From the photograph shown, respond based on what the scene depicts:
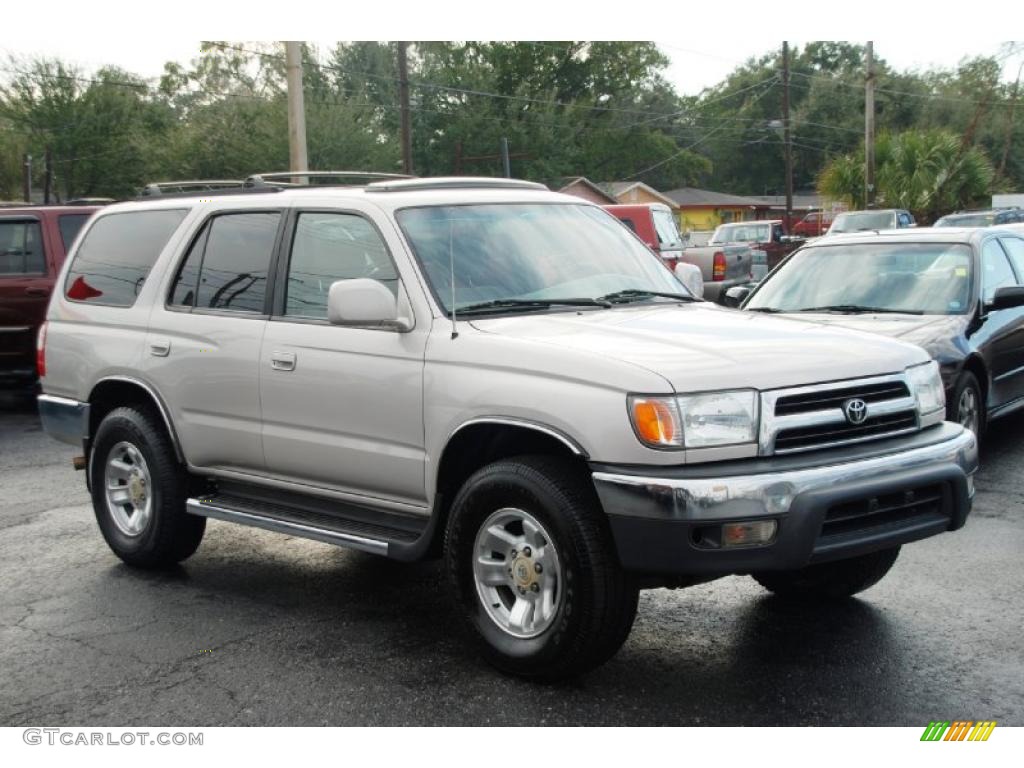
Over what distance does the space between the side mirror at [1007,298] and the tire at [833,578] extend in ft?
12.1

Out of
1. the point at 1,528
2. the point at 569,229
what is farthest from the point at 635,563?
the point at 1,528

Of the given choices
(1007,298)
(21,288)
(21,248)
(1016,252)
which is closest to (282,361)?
(1007,298)

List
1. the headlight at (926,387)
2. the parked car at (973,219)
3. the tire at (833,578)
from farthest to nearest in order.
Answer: the parked car at (973,219) < the tire at (833,578) < the headlight at (926,387)

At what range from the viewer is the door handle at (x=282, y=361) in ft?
18.2

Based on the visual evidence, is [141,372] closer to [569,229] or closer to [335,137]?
[569,229]

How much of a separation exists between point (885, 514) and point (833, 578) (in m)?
1.13

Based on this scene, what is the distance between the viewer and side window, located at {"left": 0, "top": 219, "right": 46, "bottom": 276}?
12945 millimetres

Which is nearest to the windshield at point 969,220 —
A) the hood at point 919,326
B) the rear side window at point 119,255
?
the hood at point 919,326

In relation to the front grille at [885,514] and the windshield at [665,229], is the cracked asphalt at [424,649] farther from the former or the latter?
the windshield at [665,229]

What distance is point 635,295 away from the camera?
5629mm

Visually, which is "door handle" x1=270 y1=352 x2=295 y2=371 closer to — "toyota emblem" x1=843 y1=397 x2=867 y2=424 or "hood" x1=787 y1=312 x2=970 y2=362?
"toyota emblem" x1=843 y1=397 x2=867 y2=424

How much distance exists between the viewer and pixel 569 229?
583 cm
